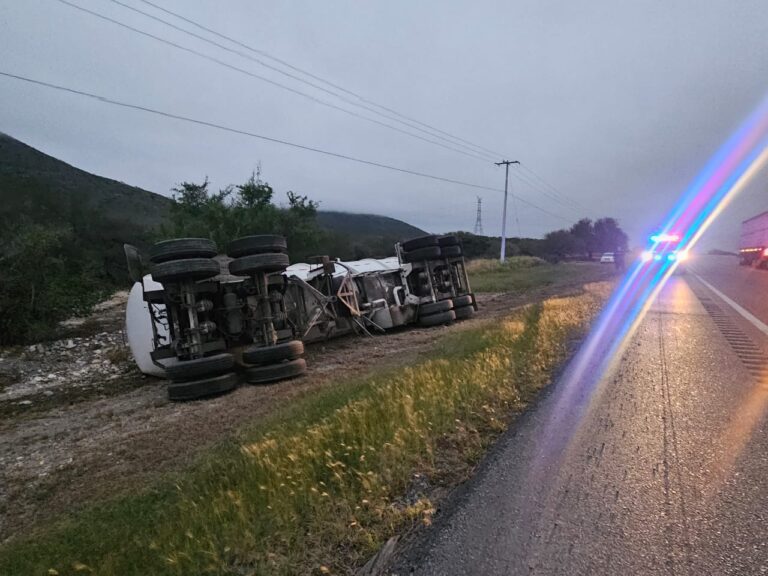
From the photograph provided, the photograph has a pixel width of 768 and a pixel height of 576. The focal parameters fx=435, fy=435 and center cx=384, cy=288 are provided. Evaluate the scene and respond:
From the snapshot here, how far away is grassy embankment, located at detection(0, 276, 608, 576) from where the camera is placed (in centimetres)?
238

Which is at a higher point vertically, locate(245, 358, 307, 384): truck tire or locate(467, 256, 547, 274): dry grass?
locate(245, 358, 307, 384): truck tire

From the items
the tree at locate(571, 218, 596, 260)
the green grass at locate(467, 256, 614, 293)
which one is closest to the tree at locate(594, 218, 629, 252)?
the tree at locate(571, 218, 596, 260)

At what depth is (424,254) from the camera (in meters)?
11.8

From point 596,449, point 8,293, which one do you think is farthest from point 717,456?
point 8,293

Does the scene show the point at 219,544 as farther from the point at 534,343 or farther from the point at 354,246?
the point at 354,246

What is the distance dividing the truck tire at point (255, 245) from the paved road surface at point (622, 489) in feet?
15.7

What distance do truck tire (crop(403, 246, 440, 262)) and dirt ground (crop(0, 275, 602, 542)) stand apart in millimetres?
2095

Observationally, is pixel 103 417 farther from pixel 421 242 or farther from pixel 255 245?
pixel 421 242

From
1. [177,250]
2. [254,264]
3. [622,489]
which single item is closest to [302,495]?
[622,489]

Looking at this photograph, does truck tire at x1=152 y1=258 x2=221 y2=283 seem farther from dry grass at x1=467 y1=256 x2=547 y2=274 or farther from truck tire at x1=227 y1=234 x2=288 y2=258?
dry grass at x1=467 y1=256 x2=547 y2=274

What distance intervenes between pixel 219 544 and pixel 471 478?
1663 millimetres

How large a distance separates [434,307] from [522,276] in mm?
20874

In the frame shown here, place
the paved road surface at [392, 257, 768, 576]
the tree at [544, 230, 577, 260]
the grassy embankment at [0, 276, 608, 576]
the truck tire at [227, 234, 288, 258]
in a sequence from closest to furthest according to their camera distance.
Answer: the paved road surface at [392, 257, 768, 576] < the grassy embankment at [0, 276, 608, 576] < the truck tire at [227, 234, 288, 258] < the tree at [544, 230, 577, 260]

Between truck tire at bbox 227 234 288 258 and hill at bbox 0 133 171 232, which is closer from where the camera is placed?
truck tire at bbox 227 234 288 258
